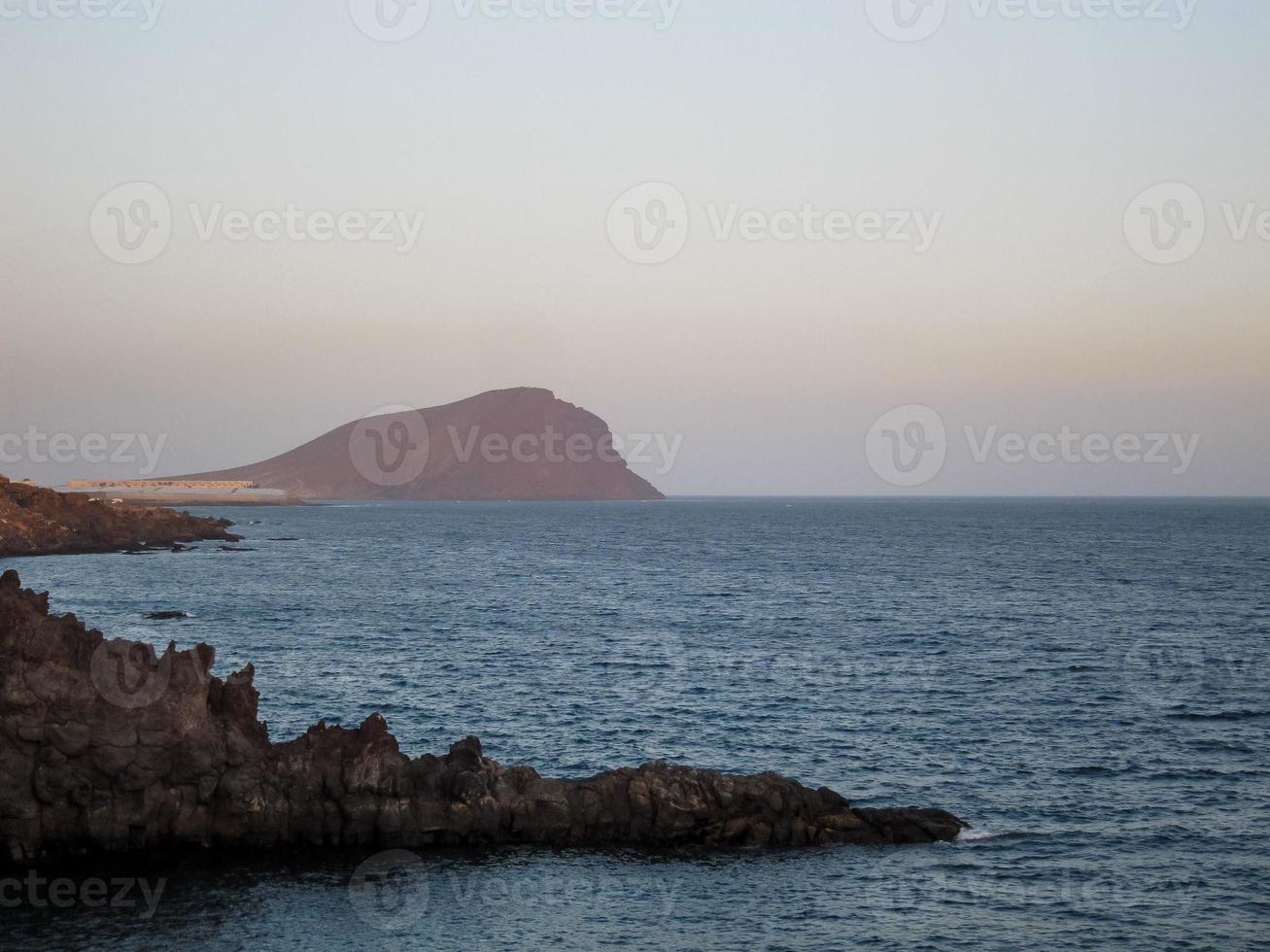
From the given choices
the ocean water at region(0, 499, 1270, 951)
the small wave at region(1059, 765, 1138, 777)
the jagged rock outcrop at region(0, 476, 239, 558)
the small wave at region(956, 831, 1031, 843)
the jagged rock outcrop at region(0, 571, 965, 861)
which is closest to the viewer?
the ocean water at region(0, 499, 1270, 951)

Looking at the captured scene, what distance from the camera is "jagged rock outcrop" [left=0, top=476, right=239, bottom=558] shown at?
371 feet

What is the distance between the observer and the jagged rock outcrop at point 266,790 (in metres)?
26.3

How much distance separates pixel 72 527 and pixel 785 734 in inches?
4116

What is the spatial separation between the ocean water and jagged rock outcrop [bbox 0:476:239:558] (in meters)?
22.0

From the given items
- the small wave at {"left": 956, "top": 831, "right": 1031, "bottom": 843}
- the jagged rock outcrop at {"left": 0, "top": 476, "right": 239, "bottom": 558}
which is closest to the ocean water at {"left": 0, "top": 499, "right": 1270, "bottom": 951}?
the small wave at {"left": 956, "top": 831, "right": 1031, "bottom": 843}

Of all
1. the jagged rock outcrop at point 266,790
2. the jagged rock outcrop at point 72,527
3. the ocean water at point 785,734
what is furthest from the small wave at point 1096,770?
the jagged rock outcrop at point 72,527

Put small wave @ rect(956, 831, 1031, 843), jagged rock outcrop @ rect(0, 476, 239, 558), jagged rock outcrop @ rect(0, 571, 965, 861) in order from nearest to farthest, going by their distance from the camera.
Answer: jagged rock outcrop @ rect(0, 571, 965, 861) < small wave @ rect(956, 831, 1031, 843) < jagged rock outcrop @ rect(0, 476, 239, 558)

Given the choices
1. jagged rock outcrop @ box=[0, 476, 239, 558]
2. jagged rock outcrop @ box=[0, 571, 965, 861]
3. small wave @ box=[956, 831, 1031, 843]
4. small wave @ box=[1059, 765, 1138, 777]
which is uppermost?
jagged rock outcrop @ box=[0, 476, 239, 558]

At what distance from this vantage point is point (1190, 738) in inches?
1526

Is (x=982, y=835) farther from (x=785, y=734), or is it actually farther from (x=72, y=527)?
(x=72, y=527)

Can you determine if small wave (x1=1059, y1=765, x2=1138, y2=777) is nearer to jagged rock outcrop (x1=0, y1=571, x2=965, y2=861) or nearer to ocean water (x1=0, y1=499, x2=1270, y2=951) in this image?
ocean water (x1=0, y1=499, x2=1270, y2=951)

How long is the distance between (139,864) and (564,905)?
9.51m

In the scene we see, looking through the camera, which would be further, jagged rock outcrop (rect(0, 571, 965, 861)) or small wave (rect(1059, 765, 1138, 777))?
small wave (rect(1059, 765, 1138, 777))

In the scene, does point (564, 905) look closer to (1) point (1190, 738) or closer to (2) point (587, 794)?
(2) point (587, 794)
